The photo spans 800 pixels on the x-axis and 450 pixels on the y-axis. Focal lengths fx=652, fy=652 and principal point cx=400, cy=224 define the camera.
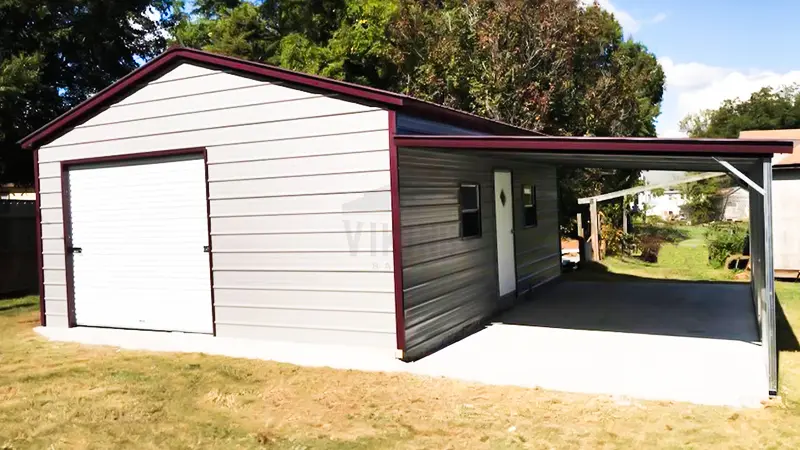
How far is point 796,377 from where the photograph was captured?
6.14 m

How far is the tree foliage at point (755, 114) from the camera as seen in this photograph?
4941 cm

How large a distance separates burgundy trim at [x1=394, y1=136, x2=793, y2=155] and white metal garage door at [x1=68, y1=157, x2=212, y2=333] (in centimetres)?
333

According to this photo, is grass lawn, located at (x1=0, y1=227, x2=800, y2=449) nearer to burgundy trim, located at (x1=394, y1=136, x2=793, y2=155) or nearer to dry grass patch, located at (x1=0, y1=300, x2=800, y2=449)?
dry grass patch, located at (x1=0, y1=300, x2=800, y2=449)

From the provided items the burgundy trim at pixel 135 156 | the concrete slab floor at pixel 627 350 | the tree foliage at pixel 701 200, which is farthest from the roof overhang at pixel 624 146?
the tree foliage at pixel 701 200

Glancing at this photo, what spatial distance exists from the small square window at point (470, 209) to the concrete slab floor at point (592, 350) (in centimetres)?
133

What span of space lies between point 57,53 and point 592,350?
19638 millimetres

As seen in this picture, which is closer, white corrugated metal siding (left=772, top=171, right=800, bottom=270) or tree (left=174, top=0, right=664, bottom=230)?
white corrugated metal siding (left=772, top=171, right=800, bottom=270)

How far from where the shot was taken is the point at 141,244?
8.91 metres

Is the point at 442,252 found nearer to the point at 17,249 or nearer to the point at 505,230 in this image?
the point at 505,230

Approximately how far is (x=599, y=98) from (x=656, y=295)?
10.3 m

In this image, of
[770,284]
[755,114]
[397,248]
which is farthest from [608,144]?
[755,114]

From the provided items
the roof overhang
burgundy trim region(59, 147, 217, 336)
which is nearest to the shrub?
the roof overhang

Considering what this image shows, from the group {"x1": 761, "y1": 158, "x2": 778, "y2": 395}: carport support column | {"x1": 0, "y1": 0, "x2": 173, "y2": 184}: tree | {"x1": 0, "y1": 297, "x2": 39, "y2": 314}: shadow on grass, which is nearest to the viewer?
{"x1": 761, "y1": 158, "x2": 778, "y2": 395}: carport support column

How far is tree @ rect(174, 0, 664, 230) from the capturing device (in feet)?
56.6
